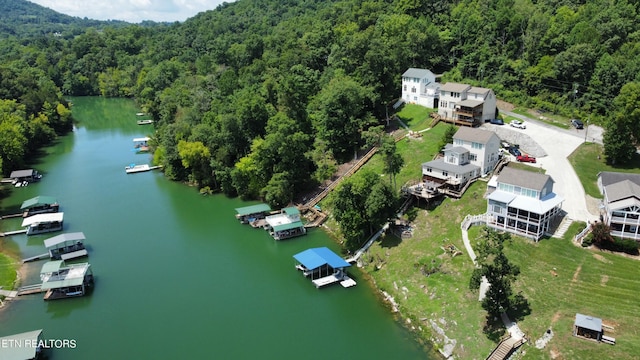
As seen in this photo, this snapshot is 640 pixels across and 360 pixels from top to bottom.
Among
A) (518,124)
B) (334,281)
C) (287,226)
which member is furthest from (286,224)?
(518,124)

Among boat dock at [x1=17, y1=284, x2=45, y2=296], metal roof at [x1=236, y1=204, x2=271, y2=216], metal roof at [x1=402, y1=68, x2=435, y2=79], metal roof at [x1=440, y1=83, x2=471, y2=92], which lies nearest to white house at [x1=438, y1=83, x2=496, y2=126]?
metal roof at [x1=440, y1=83, x2=471, y2=92]

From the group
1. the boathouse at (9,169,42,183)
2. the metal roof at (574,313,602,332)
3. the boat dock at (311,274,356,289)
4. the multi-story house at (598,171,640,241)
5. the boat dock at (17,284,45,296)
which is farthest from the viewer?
the boathouse at (9,169,42,183)

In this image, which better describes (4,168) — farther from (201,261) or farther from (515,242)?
(515,242)

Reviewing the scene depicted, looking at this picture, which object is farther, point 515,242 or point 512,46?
point 512,46

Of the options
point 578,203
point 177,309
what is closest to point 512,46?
point 578,203

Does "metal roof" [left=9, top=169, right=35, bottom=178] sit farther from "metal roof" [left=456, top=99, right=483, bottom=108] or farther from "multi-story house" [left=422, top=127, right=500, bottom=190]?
"metal roof" [left=456, top=99, right=483, bottom=108]

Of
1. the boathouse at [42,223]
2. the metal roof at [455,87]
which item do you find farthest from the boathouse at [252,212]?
the metal roof at [455,87]

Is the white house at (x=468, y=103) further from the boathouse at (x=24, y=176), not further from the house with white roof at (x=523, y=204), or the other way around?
the boathouse at (x=24, y=176)
